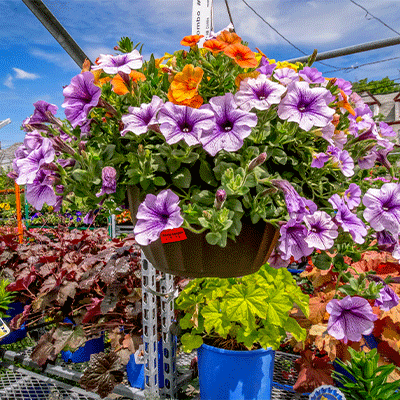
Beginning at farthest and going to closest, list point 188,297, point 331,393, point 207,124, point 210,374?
1. point 188,297
2. point 210,374
3. point 331,393
4. point 207,124

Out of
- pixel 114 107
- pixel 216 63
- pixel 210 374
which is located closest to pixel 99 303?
pixel 210 374

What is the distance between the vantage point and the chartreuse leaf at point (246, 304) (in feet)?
3.61

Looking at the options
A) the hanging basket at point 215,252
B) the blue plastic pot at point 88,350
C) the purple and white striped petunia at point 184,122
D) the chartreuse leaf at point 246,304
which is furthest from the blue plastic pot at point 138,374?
the purple and white striped petunia at point 184,122

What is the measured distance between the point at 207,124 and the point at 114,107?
0.68ft

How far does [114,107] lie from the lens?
23.8 inches

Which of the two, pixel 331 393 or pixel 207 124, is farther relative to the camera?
pixel 331 393

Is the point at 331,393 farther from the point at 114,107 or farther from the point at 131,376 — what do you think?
the point at 131,376

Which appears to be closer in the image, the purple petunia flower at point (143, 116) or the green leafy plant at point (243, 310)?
the purple petunia flower at point (143, 116)

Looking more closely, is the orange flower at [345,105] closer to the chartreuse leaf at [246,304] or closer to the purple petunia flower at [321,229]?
the purple petunia flower at [321,229]

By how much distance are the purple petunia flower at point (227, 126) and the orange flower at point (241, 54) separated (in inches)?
3.0

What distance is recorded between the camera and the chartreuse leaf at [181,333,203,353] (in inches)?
48.9

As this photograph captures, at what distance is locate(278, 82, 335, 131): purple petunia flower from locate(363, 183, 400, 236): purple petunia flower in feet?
0.52

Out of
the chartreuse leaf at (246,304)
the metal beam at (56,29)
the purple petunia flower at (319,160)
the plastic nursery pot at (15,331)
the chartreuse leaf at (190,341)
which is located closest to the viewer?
the purple petunia flower at (319,160)

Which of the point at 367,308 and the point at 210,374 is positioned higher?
the point at 367,308
